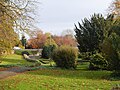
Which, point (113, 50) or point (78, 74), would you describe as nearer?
point (113, 50)

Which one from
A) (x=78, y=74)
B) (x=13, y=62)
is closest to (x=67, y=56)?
(x=78, y=74)

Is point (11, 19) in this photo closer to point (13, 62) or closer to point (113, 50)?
point (113, 50)

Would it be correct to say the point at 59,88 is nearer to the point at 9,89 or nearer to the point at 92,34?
the point at 9,89

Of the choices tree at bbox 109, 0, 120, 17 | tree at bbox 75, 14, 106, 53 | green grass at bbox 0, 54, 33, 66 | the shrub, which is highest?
tree at bbox 109, 0, 120, 17

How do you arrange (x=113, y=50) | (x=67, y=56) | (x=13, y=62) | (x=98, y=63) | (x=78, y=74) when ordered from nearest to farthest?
(x=113, y=50), (x=78, y=74), (x=98, y=63), (x=67, y=56), (x=13, y=62)

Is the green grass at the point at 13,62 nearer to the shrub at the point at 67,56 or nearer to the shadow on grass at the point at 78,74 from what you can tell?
the shrub at the point at 67,56

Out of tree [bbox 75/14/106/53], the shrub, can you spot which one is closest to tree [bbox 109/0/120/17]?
tree [bbox 75/14/106/53]

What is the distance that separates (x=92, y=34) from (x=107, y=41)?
54.2ft

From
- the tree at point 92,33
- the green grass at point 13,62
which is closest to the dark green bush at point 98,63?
the tree at point 92,33

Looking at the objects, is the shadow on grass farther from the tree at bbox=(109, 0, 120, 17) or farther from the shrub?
the tree at bbox=(109, 0, 120, 17)

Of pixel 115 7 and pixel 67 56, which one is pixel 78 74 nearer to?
pixel 67 56

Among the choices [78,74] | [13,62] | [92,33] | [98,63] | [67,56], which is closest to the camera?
[78,74]

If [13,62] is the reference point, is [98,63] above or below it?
above

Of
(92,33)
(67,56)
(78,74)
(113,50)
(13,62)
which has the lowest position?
(78,74)
